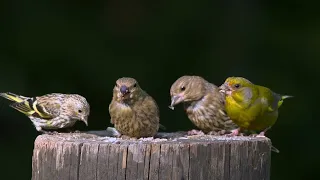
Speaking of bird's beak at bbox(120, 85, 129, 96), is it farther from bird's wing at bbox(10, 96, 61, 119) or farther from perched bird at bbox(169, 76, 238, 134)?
bird's wing at bbox(10, 96, 61, 119)

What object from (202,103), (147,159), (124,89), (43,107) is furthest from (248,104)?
(147,159)

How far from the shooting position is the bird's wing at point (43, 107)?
7561 millimetres

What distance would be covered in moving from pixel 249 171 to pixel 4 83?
5076mm

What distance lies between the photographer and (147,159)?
5059 mm

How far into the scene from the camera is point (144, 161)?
16.6 feet

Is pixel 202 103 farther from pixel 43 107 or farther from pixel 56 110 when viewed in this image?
pixel 43 107

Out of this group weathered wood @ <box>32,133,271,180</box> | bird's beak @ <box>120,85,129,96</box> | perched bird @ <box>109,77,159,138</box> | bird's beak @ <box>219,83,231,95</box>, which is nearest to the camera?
weathered wood @ <box>32,133,271,180</box>

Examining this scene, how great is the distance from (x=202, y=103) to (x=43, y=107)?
1.59 m

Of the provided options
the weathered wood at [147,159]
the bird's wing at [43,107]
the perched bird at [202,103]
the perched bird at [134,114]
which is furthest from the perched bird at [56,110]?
the weathered wood at [147,159]

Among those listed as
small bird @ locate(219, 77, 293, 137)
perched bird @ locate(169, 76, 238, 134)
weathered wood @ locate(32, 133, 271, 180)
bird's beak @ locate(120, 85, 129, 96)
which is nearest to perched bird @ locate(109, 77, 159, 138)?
bird's beak @ locate(120, 85, 129, 96)

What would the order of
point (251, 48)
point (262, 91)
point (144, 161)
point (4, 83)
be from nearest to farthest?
point (144, 161), point (262, 91), point (4, 83), point (251, 48)

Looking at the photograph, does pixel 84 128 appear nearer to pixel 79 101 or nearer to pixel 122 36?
pixel 122 36

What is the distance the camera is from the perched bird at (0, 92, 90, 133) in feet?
24.1

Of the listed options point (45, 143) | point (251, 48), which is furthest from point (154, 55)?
point (45, 143)
